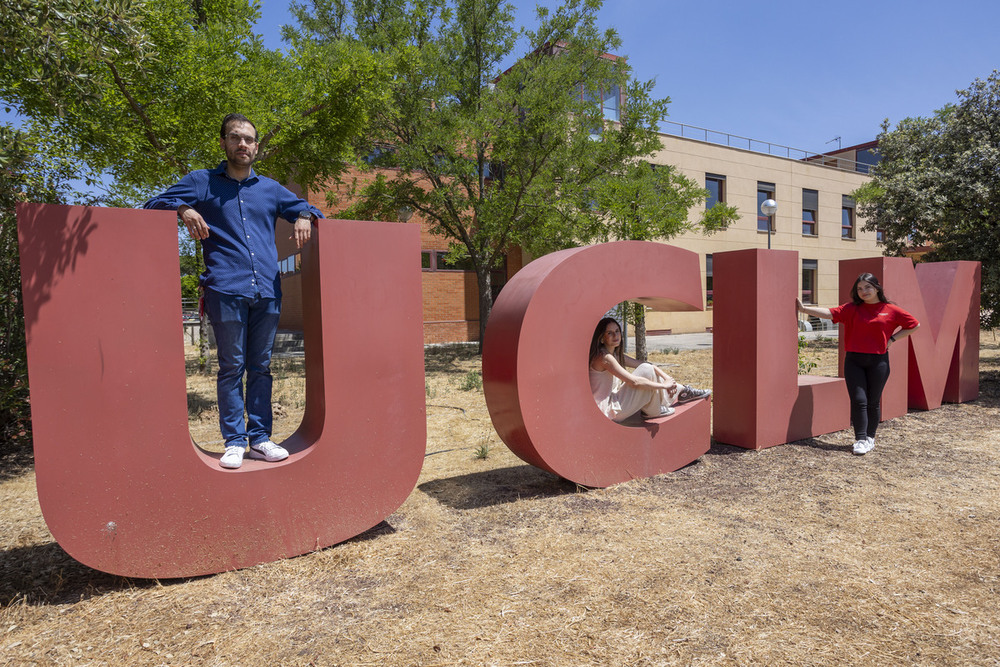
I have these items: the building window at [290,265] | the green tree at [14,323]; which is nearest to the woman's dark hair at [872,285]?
the green tree at [14,323]

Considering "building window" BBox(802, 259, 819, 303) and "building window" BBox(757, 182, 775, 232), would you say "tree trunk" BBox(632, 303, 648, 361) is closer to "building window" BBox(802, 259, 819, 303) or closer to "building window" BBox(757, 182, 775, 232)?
"building window" BBox(757, 182, 775, 232)

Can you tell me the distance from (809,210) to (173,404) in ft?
98.2

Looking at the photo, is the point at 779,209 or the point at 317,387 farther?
the point at 779,209

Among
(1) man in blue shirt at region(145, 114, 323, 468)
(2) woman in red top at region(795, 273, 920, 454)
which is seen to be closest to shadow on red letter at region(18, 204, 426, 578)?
(1) man in blue shirt at region(145, 114, 323, 468)

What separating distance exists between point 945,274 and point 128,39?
8.99 metres

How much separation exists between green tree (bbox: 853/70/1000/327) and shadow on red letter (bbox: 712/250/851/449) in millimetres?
8268

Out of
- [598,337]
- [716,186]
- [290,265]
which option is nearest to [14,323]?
[598,337]

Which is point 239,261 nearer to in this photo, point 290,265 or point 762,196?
point 290,265

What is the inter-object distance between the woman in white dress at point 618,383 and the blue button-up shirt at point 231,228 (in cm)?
266

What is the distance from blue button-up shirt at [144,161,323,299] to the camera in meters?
3.36

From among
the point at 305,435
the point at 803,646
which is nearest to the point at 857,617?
the point at 803,646

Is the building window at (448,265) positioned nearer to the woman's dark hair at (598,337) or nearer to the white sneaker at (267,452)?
the woman's dark hair at (598,337)

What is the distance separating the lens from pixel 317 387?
370 centimetres

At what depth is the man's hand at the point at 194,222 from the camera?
3.22 meters
